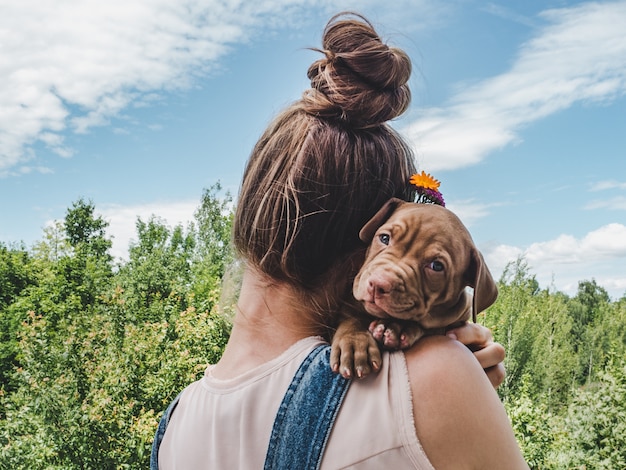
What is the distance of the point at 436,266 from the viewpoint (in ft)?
6.48

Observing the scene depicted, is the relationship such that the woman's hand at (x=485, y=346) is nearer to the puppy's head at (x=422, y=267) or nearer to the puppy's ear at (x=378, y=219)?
the puppy's head at (x=422, y=267)

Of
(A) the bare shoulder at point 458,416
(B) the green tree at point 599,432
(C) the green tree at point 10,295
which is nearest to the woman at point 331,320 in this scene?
(A) the bare shoulder at point 458,416

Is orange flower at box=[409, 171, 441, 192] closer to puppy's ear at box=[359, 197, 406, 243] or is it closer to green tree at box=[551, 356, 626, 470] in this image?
puppy's ear at box=[359, 197, 406, 243]

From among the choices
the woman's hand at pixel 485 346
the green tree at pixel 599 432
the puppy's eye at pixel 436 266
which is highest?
the puppy's eye at pixel 436 266

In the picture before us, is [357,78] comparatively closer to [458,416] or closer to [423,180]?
[423,180]

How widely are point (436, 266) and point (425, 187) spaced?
0.90 feet

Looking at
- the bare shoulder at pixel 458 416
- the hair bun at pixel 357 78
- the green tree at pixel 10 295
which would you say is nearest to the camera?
the bare shoulder at pixel 458 416

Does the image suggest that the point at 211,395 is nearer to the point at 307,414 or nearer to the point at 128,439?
the point at 307,414

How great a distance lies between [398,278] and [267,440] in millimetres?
585

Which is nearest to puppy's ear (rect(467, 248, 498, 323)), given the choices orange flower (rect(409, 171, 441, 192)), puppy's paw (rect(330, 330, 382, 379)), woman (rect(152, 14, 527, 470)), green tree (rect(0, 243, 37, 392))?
woman (rect(152, 14, 527, 470))

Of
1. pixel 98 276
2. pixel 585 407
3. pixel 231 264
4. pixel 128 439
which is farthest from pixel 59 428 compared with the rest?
pixel 98 276

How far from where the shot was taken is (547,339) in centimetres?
2022

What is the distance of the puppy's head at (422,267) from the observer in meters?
1.83

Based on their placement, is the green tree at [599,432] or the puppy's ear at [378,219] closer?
the puppy's ear at [378,219]
